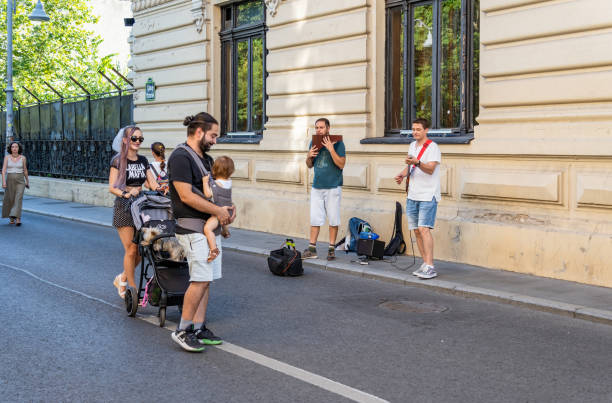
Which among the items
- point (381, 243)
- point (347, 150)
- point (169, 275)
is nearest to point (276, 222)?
point (347, 150)

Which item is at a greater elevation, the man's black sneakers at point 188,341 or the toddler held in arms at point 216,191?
the toddler held in arms at point 216,191

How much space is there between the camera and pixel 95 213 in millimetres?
19531

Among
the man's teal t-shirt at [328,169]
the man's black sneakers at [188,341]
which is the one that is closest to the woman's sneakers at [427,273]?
the man's teal t-shirt at [328,169]

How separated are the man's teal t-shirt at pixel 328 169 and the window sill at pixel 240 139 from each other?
4.22 meters

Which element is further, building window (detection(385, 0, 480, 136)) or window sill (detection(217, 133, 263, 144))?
window sill (detection(217, 133, 263, 144))

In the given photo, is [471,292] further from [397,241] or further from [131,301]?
[131,301]

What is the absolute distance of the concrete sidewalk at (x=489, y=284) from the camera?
7977mm

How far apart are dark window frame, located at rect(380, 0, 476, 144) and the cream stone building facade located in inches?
2.8

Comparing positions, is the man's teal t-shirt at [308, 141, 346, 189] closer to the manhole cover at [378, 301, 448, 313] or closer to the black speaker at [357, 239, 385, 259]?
the black speaker at [357, 239, 385, 259]

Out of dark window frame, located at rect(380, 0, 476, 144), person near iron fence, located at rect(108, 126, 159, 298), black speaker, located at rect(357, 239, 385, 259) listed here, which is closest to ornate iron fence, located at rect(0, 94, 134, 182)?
dark window frame, located at rect(380, 0, 476, 144)

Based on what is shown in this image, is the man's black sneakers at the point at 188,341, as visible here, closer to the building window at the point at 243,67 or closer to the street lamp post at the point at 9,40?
the building window at the point at 243,67

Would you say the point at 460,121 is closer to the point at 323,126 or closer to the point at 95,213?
the point at 323,126

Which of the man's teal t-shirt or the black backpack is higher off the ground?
the man's teal t-shirt

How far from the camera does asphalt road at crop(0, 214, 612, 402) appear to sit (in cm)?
523
